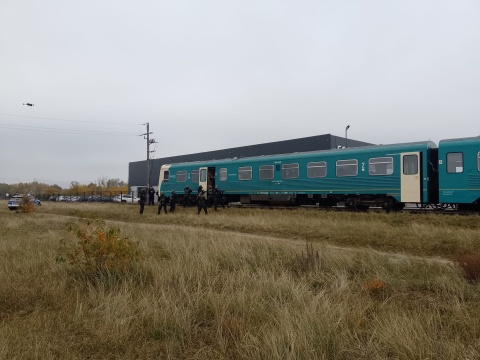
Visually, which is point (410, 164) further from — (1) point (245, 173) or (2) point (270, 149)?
(2) point (270, 149)

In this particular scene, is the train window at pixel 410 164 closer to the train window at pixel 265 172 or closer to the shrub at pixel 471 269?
the train window at pixel 265 172

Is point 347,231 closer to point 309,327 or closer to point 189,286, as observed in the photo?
point 189,286

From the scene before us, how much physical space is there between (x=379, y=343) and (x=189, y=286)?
2.96 m

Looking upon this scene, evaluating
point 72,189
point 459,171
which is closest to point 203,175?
point 459,171

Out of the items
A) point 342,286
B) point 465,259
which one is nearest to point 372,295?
point 342,286

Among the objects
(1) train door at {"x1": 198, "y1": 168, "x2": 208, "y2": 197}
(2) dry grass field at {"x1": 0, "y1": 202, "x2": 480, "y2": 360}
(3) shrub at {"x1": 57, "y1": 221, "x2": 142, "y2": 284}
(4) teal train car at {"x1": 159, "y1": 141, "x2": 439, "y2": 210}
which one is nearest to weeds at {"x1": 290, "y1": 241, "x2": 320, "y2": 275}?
(2) dry grass field at {"x1": 0, "y1": 202, "x2": 480, "y2": 360}

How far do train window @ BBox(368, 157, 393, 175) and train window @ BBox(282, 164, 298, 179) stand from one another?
4.38m

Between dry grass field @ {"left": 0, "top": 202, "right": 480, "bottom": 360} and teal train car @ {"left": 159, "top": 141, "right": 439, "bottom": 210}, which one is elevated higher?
teal train car @ {"left": 159, "top": 141, "right": 439, "bottom": 210}

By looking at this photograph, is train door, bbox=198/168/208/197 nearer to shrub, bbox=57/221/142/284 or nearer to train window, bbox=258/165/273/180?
train window, bbox=258/165/273/180

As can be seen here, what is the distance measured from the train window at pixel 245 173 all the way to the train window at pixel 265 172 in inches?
32.3

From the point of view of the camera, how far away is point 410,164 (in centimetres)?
1653

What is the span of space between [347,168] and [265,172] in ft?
17.7

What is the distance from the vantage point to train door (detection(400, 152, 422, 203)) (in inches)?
643

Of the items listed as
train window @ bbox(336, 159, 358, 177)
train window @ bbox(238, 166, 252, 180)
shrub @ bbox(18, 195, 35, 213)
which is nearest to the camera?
train window @ bbox(336, 159, 358, 177)
